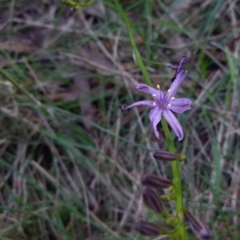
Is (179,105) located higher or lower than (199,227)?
higher

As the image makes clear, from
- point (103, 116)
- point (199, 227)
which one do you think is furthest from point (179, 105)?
point (103, 116)

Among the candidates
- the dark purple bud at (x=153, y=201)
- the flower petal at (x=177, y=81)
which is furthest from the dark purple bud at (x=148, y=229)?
the flower petal at (x=177, y=81)

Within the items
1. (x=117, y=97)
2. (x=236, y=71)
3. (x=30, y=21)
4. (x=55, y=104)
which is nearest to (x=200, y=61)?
(x=236, y=71)

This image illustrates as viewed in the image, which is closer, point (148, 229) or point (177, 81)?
point (148, 229)

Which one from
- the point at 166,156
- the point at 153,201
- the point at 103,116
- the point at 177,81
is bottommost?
the point at 103,116

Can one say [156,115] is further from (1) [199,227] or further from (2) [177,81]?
(1) [199,227]

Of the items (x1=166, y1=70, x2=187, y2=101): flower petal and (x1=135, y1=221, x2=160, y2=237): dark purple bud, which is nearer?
(x1=135, y1=221, x2=160, y2=237): dark purple bud

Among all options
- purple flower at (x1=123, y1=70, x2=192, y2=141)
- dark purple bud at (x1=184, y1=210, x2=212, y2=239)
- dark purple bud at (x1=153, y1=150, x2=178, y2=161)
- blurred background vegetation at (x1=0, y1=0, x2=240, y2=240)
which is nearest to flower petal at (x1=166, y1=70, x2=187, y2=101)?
purple flower at (x1=123, y1=70, x2=192, y2=141)

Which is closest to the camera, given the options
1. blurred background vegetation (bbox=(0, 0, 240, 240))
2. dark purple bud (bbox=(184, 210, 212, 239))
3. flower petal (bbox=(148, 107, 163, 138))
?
dark purple bud (bbox=(184, 210, 212, 239))

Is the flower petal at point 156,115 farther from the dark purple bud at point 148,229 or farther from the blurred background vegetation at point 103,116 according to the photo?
the blurred background vegetation at point 103,116

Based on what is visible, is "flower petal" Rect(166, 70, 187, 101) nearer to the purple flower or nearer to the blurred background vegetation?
the purple flower
